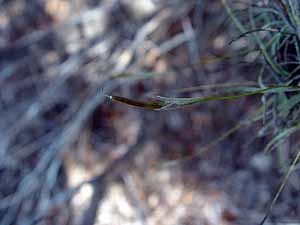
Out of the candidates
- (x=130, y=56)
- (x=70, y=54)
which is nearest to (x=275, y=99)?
(x=130, y=56)

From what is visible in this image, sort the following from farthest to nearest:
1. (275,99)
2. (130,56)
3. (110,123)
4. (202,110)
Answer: (110,123) < (202,110) < (130,56) < (275,99)

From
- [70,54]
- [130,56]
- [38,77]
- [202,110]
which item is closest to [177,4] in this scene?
[130,56]

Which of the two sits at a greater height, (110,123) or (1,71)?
(1,71)

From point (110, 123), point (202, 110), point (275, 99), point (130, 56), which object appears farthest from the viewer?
point (110, 123)

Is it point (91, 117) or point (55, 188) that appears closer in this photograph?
point (55, 188)

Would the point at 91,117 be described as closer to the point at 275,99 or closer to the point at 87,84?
the point at 87,84

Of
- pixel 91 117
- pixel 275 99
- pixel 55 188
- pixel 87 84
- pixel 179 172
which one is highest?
pixel 275 99
